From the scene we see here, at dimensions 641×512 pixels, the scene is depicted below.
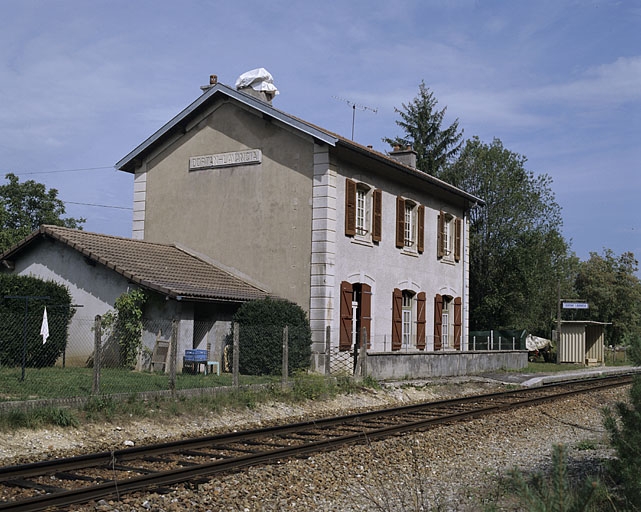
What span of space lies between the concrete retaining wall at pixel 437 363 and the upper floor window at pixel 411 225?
12.8ft

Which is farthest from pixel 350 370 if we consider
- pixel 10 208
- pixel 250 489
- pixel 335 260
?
pixel 10 208

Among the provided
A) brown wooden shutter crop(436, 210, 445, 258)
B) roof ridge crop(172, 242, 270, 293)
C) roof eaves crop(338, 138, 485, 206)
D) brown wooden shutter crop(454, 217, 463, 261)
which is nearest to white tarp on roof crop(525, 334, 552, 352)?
roof eaves crop(338, 138, 485, 206)

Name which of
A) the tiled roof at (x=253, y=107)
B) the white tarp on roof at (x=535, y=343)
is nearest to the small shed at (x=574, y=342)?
the white tarp on roof at (x=535, y=343)

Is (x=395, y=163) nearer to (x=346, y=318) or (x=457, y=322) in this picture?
(x=346, y=318)

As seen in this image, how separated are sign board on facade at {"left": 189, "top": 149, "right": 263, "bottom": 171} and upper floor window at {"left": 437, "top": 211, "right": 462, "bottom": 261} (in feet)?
28.2

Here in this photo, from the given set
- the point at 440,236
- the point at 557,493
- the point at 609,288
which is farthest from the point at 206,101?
the point at 609,288

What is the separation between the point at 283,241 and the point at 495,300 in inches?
847

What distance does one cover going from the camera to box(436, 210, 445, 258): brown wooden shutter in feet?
89.7

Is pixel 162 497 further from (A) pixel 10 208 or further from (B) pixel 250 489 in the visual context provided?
(A) pixel 10 208

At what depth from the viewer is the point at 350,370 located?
68.1ft

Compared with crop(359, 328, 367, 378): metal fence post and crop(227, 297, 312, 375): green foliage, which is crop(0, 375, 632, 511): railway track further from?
crop(227, 297, 312, 375): green foliage

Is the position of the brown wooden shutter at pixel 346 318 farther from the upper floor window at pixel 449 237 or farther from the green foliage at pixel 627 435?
the green foliage at pixel 627 435

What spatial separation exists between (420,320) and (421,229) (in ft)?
10.3

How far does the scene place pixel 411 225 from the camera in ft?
83.8
